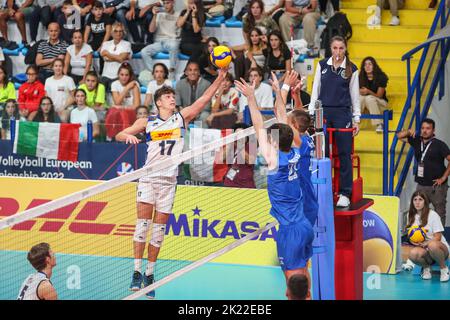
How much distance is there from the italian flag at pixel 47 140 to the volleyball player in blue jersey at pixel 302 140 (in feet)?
21.3

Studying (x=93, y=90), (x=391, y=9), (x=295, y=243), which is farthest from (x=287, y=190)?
(x=391, y=9)

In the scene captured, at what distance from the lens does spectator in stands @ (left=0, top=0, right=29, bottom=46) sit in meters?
22.3

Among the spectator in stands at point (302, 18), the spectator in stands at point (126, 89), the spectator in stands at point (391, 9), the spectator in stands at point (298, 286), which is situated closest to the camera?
the spectator in stands at point (298, 286)

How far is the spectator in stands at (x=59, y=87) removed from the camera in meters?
20.1

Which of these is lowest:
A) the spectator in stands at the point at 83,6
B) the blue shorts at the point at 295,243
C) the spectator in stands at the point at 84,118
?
the blue shorts at the point at 295,243

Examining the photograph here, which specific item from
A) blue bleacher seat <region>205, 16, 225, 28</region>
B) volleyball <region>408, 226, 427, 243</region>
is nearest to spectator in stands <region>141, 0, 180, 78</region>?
blue bleacher seat <region>205, 16, 225, 28</region>

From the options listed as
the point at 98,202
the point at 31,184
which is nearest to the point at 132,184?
the point at 98,202

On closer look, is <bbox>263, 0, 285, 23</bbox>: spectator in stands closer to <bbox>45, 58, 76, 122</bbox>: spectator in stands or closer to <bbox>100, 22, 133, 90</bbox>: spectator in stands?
<bbox>100, 22, 133, 90</bbox>: spectator in stands

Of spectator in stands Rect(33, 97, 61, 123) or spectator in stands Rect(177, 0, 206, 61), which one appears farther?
spectator in stands Rect(177, 0, 206, 61)

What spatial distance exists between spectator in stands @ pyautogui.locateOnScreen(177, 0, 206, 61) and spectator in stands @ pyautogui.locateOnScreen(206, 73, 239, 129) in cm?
229

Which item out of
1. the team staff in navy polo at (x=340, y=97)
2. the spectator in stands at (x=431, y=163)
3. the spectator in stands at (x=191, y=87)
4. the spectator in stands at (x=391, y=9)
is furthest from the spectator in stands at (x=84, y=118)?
the spectator in stands at (x=391, y=9)

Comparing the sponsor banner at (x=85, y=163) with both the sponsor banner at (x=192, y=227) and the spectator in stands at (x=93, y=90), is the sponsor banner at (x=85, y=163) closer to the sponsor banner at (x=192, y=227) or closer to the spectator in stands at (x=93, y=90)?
the sponsor banner at (x=192, y=227)

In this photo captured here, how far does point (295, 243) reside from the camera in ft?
37.9
